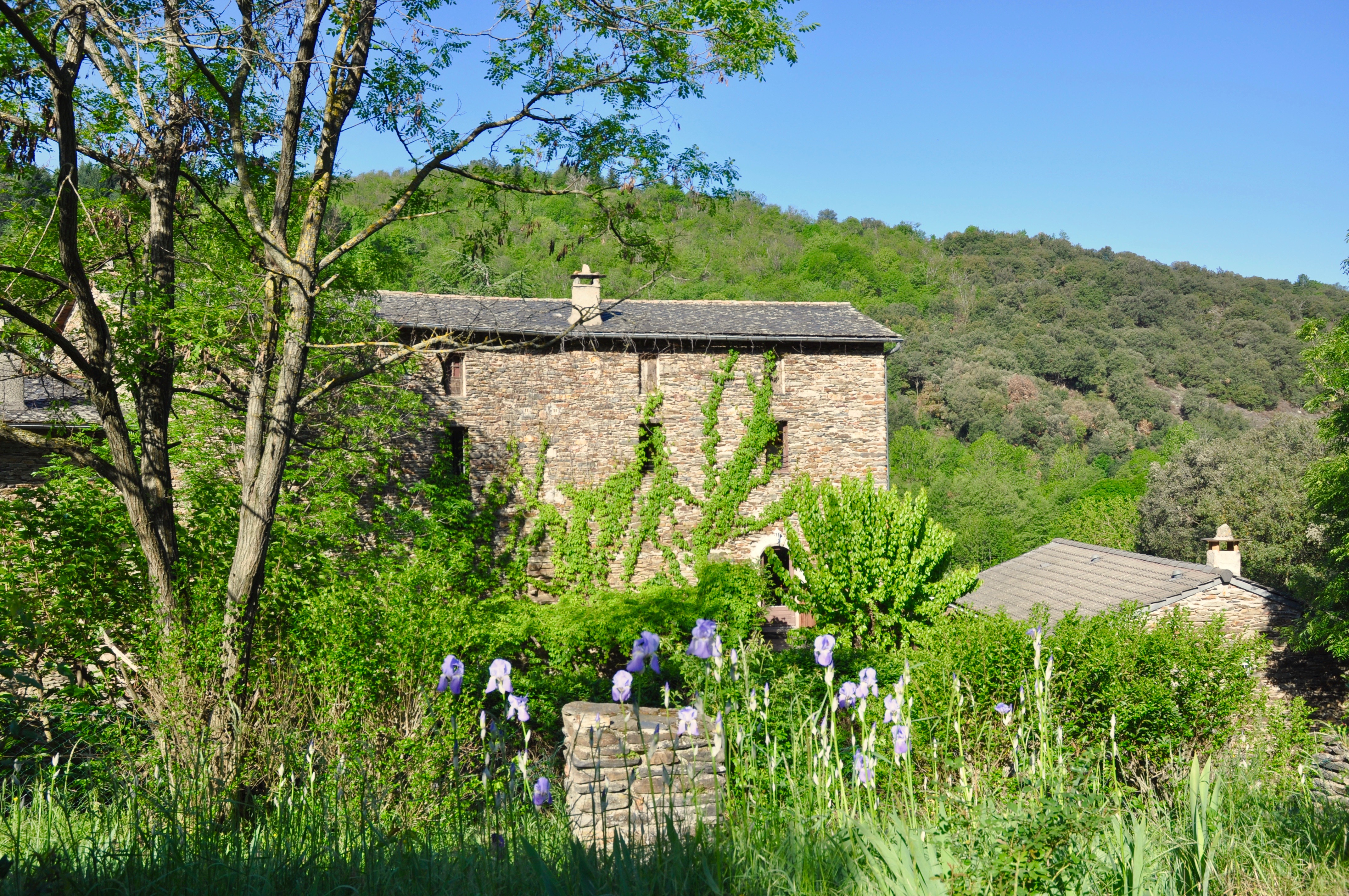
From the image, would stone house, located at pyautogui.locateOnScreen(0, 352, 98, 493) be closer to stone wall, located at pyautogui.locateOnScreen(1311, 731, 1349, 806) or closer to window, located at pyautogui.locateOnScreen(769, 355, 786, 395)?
window, located at pyautogui.locateOnScreen(769, 355, 786, 395)

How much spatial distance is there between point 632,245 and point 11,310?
5.29 metres

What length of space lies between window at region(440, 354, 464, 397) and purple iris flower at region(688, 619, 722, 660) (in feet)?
47.5

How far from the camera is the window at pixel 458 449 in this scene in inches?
653

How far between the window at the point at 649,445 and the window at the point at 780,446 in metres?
2.31

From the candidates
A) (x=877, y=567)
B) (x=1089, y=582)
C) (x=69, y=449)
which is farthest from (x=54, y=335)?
(x=1089, y=582)

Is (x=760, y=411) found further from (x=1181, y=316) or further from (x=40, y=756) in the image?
(x=1181, y=316)

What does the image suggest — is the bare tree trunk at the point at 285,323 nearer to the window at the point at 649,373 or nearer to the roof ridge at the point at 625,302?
the roof ridge at the point at 625,302

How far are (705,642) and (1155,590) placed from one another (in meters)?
15.5

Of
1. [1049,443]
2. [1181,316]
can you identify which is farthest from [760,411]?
[1181,316]

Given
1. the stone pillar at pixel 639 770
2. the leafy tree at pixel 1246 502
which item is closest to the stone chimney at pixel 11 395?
the stone pillar at pixel 639 770

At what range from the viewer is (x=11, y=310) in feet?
19.5

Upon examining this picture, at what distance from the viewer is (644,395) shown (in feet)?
56.7

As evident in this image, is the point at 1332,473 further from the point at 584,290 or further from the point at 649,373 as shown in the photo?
the point at 584,290

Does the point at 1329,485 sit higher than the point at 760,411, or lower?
lower
